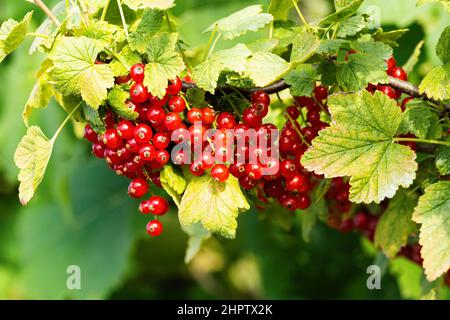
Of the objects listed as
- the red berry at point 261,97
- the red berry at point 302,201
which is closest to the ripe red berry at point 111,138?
the red berry at point 261,97

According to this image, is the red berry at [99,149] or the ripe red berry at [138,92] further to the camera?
the red berry at [99,149]

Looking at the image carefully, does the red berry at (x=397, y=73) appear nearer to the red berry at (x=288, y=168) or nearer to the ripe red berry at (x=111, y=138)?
the red berry at (x=288, y=168)

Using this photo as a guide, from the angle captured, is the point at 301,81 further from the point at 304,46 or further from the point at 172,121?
the point at 172,121

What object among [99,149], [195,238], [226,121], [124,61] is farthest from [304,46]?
[195,238]

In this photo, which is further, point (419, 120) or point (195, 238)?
point (195, 238)

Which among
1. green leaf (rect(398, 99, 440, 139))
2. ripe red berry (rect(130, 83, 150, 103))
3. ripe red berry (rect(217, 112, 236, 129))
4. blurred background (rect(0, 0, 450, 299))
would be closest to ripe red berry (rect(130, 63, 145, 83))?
ripe red berry (rect(130, 83, 150, 103))

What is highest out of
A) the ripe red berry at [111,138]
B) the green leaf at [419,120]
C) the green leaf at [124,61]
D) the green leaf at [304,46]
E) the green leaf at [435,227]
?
the green leaf at [124,61]

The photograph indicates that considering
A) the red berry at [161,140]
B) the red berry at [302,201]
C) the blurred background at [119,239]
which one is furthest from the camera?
the blurred background at [119,239]
